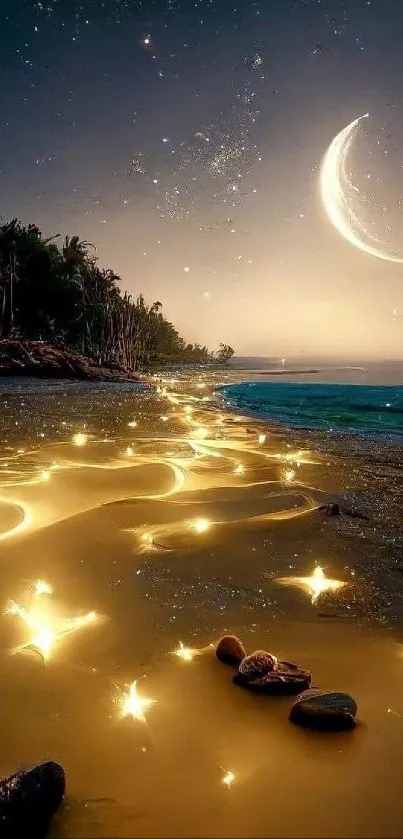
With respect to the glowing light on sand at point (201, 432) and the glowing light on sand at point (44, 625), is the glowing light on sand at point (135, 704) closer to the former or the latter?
the glowing light on sand at point (44, 625)

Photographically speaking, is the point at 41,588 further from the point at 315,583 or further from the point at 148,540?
the point at 315,583

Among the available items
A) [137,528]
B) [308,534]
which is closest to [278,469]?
[308,534]

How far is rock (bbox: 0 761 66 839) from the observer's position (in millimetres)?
1122

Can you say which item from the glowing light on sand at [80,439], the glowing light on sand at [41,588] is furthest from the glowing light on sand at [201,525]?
the glowing light on sand at [80,439]

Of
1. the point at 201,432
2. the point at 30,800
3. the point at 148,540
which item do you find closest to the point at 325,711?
the point at 30,800

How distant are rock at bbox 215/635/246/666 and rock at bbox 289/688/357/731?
0.34m

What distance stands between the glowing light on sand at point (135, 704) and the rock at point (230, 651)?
1.20 ft

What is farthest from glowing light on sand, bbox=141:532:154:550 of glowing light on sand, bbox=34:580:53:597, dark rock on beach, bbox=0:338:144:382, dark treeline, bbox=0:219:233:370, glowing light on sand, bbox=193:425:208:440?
dark treeline, bbox=0:219:233:370

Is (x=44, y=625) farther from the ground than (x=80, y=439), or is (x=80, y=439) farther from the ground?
(x=80, y=439)

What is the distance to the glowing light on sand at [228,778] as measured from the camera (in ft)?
4.32

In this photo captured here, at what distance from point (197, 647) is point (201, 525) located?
1531 millimetres

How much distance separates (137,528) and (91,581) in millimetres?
851

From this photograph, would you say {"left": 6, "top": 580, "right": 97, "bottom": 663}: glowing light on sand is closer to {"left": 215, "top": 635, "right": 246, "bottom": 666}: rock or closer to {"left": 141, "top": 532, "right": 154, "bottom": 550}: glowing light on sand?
{"left": 215, "top": 635, "right": 246, "bottom": 666}: rock

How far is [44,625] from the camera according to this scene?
2.13 metres
